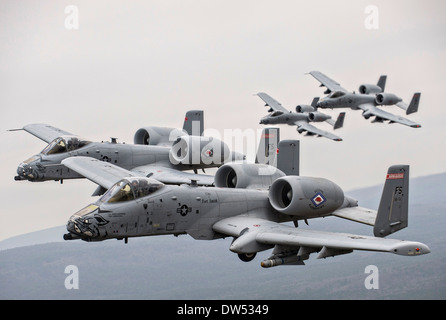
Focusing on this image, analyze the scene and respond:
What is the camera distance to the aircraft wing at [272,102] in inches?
1645

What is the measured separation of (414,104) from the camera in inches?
1467

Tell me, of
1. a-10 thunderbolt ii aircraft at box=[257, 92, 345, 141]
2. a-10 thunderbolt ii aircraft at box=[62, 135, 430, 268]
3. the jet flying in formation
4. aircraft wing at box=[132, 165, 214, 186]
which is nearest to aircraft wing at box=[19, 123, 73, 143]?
the jet flying in formation

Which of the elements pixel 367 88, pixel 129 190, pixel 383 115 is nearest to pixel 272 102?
pixel 367 88

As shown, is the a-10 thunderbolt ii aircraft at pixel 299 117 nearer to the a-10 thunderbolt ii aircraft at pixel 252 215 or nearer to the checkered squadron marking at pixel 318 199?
the a-10 thunderbolt ii aircraft at pixel 252 215

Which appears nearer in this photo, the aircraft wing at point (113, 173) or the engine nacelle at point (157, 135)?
the aircraft wing at point (113, 173)

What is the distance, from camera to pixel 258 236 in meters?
20.0

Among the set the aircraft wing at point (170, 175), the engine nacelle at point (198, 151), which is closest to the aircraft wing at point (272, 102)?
the engine nacelle at point (198, 151)

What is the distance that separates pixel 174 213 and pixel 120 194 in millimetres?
1815

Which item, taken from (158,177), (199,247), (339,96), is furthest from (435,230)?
(158,177)

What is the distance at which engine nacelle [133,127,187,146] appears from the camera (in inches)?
1272

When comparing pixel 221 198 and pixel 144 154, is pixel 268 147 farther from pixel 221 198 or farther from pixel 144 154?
pixel 144 154

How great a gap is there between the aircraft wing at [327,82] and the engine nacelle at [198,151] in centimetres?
1209

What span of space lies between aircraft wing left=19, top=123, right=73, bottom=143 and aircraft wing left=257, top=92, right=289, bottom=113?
14.2 m

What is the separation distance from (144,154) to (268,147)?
6.26 meters
